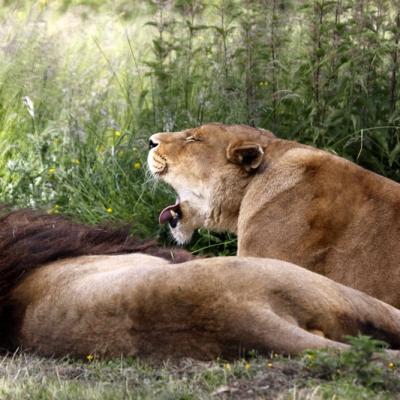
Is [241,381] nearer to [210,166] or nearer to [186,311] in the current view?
[186,311]

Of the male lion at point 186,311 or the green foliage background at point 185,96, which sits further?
the green foliage background at point 185,96

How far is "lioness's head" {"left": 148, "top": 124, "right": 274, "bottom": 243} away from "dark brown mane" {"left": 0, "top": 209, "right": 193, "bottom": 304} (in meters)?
0.36

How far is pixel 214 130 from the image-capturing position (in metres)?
6.55

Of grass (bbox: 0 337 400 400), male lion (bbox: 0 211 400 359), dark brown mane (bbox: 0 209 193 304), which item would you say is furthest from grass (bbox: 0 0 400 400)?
grass (bbox: 0 337 400 400)

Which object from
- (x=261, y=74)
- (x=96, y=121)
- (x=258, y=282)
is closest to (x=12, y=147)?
(x=96, y=121)

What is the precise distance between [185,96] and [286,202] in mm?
2163

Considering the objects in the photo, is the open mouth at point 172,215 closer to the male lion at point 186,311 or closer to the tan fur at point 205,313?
the male lion at point 186,311

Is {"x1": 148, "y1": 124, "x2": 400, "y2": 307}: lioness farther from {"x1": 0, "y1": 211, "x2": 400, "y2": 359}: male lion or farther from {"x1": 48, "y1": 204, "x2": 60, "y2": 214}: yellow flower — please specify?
{"x1": 48, "y1": 204, "x2": 60, "y2": 214}: yellow flower

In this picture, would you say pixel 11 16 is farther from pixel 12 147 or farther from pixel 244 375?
pixel 244 375

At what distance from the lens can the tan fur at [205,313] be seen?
4453 millimetres

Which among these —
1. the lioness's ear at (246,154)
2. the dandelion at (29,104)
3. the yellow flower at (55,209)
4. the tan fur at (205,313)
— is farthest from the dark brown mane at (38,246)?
the dandelion at (29,104)

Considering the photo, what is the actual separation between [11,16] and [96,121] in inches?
81.0

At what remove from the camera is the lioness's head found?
21.0 feet

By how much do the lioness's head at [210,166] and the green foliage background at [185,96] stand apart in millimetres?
772
